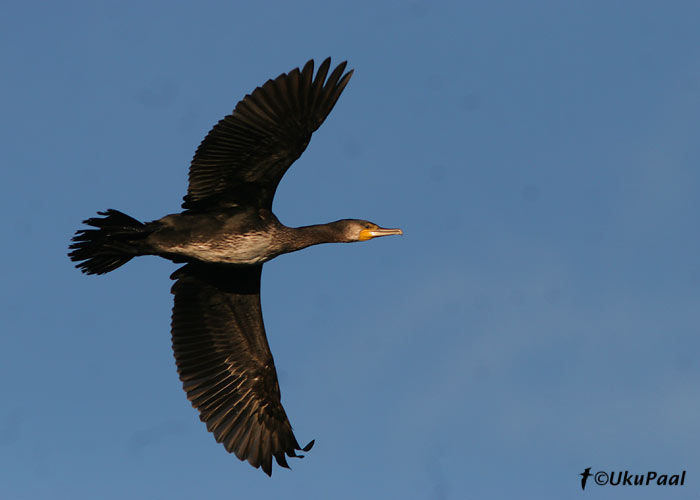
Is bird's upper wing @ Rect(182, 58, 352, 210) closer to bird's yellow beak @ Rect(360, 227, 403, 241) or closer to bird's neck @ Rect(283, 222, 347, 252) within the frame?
bird's neck @ Rect(283, 222, 347, 252)

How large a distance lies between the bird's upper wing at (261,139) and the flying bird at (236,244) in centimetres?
1

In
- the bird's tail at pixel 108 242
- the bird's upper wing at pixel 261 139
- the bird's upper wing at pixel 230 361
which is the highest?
the bird's upper wing at pixel 261 139

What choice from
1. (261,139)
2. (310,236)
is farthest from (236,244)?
(261,139)

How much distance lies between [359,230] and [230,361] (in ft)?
6.84

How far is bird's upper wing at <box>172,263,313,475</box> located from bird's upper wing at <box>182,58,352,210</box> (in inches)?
36.1

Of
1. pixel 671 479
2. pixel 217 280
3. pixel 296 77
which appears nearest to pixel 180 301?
pixel 217 280

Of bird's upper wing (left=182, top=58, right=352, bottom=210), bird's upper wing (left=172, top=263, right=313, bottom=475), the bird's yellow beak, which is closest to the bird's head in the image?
the bird's yellow beak

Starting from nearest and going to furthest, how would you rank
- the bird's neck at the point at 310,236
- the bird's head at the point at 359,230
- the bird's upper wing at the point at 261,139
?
1. the bird's upper wing at the point at 261,139
2. the bird's neck at the point at 310,236
3. the bird's head at the point at 359,230

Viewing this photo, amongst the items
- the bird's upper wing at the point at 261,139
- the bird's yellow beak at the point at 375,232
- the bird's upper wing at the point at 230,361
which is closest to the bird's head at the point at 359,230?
the bird's yellow beak at the point at 375,232

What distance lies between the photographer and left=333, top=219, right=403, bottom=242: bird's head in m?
11.7

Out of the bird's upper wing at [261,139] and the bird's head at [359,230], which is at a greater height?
the bird's upper wing at [261,139]

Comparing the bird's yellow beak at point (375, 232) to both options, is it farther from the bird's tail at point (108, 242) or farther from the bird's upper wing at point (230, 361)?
the bird's tail at point (108, 242)

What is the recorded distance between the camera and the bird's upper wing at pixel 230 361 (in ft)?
38.4

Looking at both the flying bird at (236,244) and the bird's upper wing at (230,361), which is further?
the bird's upper wing at (230,361)
